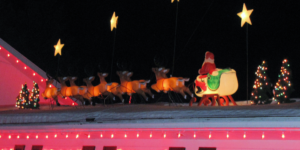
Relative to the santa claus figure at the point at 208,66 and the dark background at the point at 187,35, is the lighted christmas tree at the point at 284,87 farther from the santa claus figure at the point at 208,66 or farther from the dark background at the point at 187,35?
the santa claus figure at the point at 208,66

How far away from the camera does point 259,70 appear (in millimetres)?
4539

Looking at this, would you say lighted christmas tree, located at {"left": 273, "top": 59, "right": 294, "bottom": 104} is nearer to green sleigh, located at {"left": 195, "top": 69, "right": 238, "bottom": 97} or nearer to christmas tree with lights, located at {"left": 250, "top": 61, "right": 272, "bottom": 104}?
christmas tree with lights, located at {"left": 250, "top": 61, "right": 272, "bottom": 104}

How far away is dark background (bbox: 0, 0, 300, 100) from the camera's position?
5254 millimetres

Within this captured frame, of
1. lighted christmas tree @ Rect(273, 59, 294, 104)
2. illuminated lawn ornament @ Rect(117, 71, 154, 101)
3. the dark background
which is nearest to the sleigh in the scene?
lighted christmas tree @ Rect(273, 59, 294, 104)

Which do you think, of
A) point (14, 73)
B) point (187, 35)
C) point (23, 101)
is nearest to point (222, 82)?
point (187, 35)

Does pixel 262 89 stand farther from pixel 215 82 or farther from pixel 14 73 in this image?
pixel 14 73

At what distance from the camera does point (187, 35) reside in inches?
237

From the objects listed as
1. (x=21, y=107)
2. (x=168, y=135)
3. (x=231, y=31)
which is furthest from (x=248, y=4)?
(x=21, y=107)

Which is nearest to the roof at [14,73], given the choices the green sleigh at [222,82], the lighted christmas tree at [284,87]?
the green sleigh at [222,82]

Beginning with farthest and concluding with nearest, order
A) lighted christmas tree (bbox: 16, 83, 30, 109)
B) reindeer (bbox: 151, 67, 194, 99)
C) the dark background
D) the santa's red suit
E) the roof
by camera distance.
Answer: the roof
lighted christmas tree (bbox: 16, 83, 30, 109)
the dark background
reindeer (bbox: 151, 67, 194, 99)
the santa's red suit

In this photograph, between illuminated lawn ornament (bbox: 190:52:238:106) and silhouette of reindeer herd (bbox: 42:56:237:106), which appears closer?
illuminated lawn ornament (bbox: 190:52:238:106)

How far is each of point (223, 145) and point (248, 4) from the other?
3017 mm

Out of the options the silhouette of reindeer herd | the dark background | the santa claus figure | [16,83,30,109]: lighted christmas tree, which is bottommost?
[16,83,30,109]: lighted christmas tree

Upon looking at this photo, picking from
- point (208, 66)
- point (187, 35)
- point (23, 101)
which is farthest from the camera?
point (187, 35)
